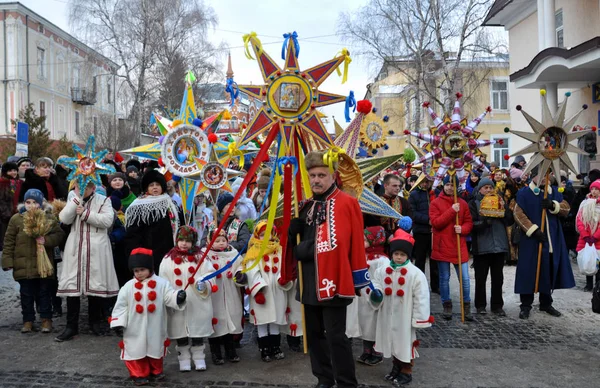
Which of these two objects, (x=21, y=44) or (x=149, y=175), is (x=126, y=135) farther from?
(x=149, y=175)

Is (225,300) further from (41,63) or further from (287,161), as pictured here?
(41,63)

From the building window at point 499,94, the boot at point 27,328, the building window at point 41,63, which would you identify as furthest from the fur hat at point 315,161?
the building window at point 41,63

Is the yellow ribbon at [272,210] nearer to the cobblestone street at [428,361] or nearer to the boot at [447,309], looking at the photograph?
the cobblestone street at [428,361]

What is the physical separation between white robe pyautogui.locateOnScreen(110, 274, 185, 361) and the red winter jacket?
367 cm

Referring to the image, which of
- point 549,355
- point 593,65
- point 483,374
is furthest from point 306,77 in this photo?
point 593,65

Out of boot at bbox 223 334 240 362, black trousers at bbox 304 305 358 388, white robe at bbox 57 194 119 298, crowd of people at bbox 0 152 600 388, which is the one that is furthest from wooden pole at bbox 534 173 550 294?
white robe at bbox 57 194 119 298

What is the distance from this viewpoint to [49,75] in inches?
1446

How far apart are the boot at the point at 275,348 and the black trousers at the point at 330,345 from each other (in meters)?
1.25

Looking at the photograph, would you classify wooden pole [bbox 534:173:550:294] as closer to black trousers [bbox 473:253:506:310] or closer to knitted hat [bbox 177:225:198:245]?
black trousers [bbox 473:253:506:310]

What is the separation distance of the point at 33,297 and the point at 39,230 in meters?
0.85

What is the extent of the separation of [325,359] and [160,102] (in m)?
27.1

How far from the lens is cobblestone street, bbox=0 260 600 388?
519 cm

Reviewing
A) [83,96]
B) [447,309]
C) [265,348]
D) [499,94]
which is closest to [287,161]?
[265,348]

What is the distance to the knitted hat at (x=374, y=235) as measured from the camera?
5.85 meters
